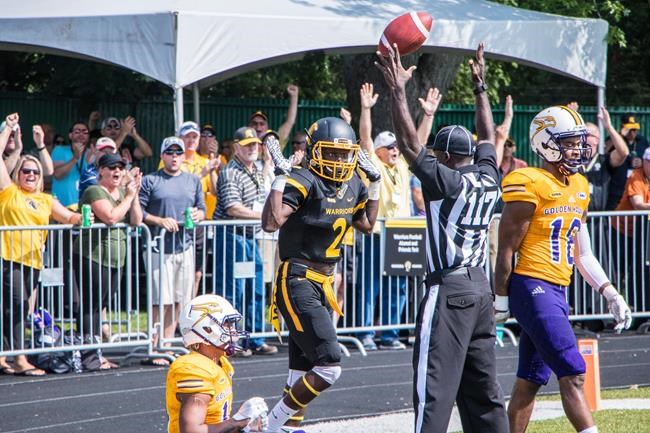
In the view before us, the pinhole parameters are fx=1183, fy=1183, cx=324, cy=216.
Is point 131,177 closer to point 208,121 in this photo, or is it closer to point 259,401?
point 259,401

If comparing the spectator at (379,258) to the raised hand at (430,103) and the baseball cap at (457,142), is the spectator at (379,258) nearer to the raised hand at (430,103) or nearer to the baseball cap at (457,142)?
the raised hand at (430,103)

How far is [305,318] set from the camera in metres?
7.82

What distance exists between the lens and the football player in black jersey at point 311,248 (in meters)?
7.75

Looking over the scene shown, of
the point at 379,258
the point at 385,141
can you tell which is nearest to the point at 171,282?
the point at 379,258

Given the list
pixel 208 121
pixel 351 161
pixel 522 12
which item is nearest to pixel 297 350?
pixel 351 161

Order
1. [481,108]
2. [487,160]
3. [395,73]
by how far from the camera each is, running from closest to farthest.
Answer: [395,73] < [487,160] < [481,108]

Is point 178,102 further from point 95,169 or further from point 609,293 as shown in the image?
point 609,293

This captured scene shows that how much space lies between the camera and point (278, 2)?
1398cm

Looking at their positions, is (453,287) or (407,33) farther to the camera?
(407,33)

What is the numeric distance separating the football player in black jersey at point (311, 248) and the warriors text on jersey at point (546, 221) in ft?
4.01

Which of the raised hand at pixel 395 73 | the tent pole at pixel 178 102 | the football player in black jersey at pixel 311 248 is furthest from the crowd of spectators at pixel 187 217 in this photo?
the raised hand at pixel 395 73

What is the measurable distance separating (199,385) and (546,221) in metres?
2.65

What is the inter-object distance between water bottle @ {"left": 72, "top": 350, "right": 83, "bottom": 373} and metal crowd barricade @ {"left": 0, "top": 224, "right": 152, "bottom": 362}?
11cm

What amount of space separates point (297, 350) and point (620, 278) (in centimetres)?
710
